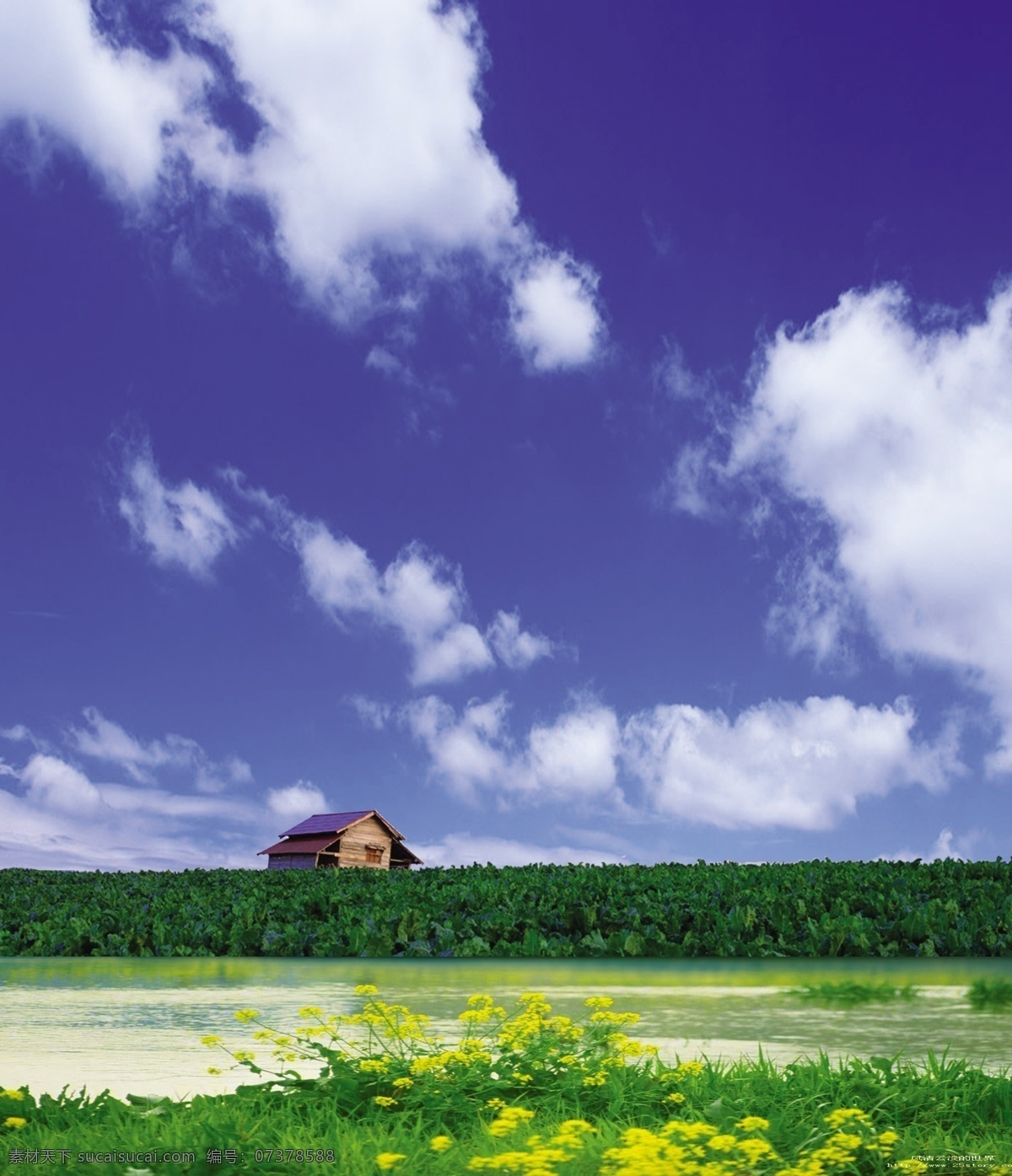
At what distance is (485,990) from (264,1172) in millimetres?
3723

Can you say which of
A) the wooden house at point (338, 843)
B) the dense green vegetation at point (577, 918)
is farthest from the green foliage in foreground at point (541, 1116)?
the wooden house at point (338, 843)

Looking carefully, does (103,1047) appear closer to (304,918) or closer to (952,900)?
(304,918)

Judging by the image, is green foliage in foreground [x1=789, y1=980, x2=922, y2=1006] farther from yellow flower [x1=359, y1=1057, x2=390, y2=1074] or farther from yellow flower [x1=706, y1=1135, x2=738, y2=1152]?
yellow flower [x1=706, y1=1135, x2=738, y2=1152]

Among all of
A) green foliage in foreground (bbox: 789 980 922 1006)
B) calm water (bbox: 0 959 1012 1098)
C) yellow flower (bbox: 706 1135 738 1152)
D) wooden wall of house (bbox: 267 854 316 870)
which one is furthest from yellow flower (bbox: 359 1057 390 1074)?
wooden wall of house (bbox: 267 854 316 870)

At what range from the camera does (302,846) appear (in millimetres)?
36594

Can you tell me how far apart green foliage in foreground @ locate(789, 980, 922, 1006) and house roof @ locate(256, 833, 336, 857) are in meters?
30.0

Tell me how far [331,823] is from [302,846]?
51.9 inches

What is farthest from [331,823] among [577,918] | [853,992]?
[853,992]

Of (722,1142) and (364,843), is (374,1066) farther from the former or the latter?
(364,843)

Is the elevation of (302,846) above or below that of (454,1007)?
above

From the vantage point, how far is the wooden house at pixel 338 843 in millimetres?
35875

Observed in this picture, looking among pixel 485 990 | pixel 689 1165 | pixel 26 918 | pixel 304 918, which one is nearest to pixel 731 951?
pixel 485 990

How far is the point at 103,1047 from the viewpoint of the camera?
20.0ft

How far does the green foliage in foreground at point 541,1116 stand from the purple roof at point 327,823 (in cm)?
3184
